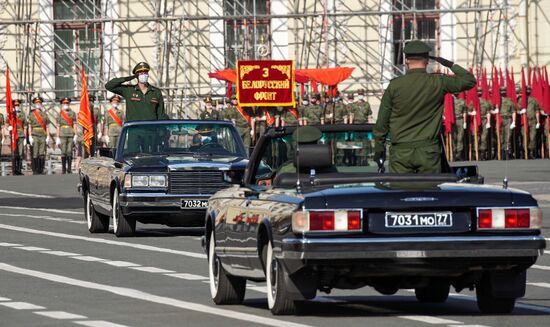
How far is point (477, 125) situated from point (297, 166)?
1509 inches

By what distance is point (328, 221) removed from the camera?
11680 mm

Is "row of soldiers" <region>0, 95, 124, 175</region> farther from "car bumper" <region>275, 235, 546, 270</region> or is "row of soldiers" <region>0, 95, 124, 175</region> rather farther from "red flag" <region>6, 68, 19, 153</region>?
"car bumper" <region>275, 235, 546, 270</region>

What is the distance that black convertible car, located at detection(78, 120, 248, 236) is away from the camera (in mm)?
22500

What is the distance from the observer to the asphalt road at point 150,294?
12.3 metres

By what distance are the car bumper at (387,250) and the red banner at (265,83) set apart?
2981 centimetres

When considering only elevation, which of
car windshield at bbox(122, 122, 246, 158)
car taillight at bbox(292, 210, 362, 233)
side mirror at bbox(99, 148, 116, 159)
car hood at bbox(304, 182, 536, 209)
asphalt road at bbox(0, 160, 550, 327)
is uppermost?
car windshield at bbox(122, 122, 246, 158)

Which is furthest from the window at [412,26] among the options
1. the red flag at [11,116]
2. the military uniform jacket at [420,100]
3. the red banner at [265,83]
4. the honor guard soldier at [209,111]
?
the military uniform jacket at [420,100]

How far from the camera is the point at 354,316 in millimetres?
12500

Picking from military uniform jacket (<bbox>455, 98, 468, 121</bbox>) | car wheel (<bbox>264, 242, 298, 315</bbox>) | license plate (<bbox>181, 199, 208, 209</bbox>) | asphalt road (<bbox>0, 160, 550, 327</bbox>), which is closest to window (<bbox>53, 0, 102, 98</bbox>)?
military uniform jacket (<bbox>455, 98, 468, 121</bbox>)

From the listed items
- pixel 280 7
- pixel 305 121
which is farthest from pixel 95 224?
pixel 280 7

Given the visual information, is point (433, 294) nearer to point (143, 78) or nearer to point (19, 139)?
point (143, 78)

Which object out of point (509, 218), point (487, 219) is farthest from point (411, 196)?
point (509, 218)

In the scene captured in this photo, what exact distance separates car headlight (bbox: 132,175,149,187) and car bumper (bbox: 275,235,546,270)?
35.6ft

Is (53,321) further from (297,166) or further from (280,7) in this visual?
(280,7)
